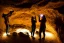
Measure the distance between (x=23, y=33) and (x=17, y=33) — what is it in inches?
17.2

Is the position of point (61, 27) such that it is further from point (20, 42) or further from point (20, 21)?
point (20, 42)

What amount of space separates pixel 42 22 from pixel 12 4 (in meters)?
9.36

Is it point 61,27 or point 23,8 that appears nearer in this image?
point 61,27

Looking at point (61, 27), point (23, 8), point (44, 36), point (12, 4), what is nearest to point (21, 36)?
point (44, 36)

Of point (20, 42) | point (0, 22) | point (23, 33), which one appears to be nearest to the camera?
point (20, 42)

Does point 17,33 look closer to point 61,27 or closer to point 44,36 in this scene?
point 44,36

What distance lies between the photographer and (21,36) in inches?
421

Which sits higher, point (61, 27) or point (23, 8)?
point (23, 8)

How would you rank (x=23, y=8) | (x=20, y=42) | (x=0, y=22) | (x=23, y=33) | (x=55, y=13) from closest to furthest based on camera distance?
(x=20, y=42)
(x=23, y=33)
(x=0, y=22)
(x=55, y=13)
(x=23, y=8)

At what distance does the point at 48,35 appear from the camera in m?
11.4

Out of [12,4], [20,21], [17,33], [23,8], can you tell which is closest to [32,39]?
[17,33]

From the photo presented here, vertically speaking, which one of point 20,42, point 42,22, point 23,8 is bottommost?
point 20,42

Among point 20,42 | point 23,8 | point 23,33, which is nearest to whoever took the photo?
point 20,42

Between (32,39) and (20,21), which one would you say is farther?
(20,21)
